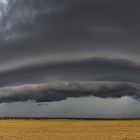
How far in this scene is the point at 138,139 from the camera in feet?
140

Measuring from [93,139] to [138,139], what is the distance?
5538 millimetres

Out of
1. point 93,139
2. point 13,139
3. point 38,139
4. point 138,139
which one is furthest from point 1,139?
point 138,139

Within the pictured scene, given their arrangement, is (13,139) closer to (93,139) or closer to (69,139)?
(69,139)

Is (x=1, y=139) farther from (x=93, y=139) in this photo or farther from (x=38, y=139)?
(x=93, y=139)

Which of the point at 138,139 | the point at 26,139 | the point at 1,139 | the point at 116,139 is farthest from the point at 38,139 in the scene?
the point at 138,139

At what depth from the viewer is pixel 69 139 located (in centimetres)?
4331

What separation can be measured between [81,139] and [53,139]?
364 cm

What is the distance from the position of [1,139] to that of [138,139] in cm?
1724

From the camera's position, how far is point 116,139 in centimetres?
4278

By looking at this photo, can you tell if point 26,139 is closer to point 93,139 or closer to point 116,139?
point 93,139

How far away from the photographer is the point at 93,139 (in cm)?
4319

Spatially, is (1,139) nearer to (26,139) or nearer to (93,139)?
(26,139)

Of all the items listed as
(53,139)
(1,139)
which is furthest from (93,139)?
(1,139)

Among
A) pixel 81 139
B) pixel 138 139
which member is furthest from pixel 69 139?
pixel 138 139
